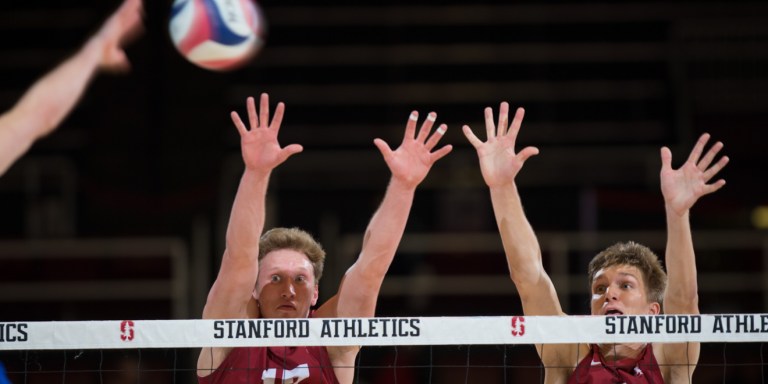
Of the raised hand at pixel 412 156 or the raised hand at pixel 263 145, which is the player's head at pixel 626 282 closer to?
the raised hand at pixel 412 156

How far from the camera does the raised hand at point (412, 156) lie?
591cm

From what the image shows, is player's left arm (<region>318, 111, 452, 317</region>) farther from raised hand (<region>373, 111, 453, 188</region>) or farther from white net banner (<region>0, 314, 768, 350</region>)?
white net banner (<region>0, 314, 768, 350</region>)

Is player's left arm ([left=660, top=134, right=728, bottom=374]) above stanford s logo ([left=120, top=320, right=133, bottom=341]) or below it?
above

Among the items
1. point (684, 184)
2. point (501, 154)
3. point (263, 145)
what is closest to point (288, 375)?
point (263, 145)

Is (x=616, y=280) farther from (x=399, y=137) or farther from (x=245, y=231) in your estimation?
(x=399, y=137)

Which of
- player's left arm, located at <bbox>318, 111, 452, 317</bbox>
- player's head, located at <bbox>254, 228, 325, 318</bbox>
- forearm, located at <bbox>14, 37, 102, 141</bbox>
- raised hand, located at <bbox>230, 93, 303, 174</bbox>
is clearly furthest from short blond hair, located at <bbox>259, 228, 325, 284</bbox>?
forearm, located at <bbox>14, 37, 102, 141</bbox>

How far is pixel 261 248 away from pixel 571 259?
718 cm

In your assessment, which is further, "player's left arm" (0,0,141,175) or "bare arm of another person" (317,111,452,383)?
"bare arm of another person" (317,111,452,383)

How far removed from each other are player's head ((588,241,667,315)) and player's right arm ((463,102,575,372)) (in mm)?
283

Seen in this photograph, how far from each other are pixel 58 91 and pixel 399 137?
28.1ft

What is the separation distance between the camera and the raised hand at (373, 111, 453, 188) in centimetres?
591

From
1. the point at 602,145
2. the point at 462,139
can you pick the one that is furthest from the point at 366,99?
the point at 602,145

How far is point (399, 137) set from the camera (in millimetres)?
13406

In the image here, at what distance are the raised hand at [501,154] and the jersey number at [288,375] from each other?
1.31m
